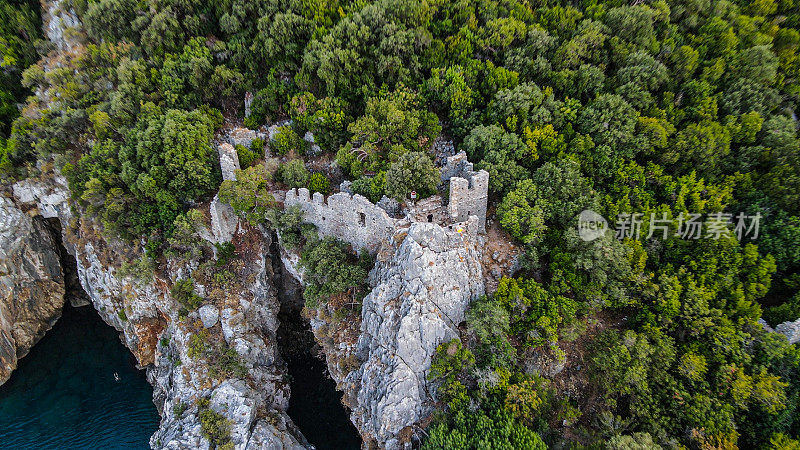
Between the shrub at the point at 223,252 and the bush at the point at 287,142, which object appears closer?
the bush at the point at 287,142

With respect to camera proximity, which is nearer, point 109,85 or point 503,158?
point 503,158

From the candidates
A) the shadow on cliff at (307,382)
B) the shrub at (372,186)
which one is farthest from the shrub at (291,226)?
the shrub at (372,186)

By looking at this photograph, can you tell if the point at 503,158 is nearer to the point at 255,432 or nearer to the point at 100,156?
the point at 255,432

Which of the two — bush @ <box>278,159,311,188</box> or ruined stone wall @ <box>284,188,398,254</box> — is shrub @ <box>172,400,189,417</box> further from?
bush @ <box>278,159,311,188</box>

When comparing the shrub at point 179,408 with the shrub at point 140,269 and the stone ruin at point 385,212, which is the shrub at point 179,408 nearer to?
the shrub at point 140,269

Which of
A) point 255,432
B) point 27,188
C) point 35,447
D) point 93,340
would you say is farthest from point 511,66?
point 35,447

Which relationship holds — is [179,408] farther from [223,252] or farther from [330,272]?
[330,272]

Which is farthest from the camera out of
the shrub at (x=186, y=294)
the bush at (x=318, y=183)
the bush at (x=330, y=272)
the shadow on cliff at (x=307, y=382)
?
the shadow on cliff at (x=307, y=382)

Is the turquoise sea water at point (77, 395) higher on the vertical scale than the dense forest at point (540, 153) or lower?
lower
